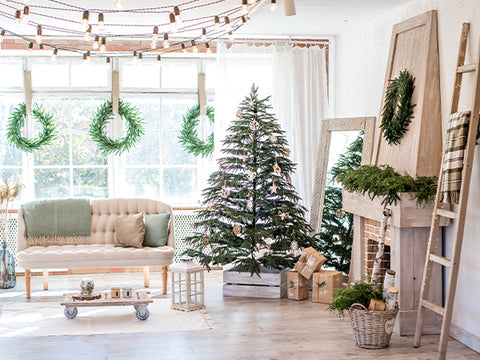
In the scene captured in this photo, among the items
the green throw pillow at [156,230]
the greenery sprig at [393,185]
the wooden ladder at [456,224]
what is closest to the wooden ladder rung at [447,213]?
the wooden ladder at [456,224]

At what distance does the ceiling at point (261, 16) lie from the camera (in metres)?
5.67

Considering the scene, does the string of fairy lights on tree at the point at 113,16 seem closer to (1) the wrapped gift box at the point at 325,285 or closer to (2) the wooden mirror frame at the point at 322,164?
(2) the wooden mirror frame at the point at 322,164

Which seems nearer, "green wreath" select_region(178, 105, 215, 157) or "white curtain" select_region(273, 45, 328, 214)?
"white curtain" select_region(273, 45, 328, 214)

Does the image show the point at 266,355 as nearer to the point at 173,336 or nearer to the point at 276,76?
the point at 173,336

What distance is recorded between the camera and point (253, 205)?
6230mm

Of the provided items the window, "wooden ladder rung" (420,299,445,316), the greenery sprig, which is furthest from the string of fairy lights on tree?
"wooden ladder rung" (420,299,445,316)

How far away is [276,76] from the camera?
7598 millimetres

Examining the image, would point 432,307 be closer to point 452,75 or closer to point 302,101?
point 452,75

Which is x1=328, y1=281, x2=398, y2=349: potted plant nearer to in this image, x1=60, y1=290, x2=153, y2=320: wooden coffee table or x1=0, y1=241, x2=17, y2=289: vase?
x1=60, y1=290, x2=153, y2=320: wooden coffee table

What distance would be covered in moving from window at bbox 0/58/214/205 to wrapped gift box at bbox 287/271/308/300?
6.86 feet

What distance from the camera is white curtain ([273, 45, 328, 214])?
24.8 ft

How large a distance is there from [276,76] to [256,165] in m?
1.76

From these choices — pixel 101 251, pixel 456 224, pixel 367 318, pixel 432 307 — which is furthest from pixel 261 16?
pixel 432 307

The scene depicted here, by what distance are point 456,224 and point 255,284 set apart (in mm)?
2426
